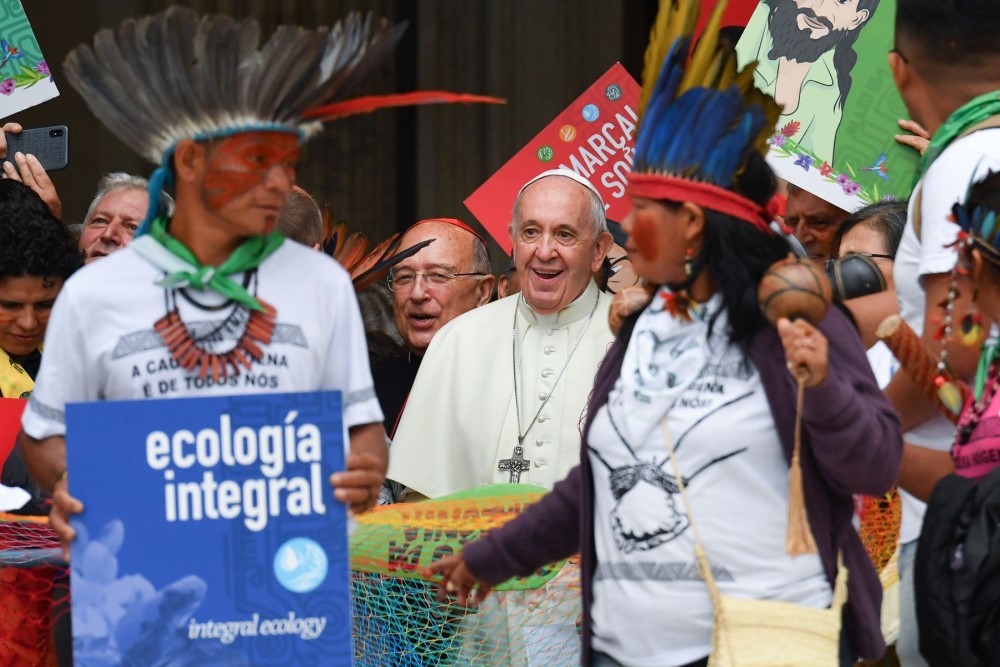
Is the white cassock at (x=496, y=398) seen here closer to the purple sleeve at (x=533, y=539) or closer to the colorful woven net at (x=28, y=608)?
the colorful woven net at (x=28, y=608)

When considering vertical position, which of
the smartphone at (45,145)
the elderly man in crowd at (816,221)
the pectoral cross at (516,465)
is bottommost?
the pectoral cross at (516,465)

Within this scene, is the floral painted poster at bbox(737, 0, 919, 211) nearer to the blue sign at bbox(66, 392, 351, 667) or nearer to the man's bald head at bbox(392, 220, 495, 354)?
the man's bald head at bbox(392, 220, 495, 354)

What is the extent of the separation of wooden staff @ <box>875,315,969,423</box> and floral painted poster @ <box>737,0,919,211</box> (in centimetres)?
162

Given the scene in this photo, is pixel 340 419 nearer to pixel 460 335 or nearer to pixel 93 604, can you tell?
pixel 93 604

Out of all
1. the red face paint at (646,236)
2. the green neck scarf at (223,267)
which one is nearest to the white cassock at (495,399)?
the red face paint at (646,236)

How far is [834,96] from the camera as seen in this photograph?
545cm

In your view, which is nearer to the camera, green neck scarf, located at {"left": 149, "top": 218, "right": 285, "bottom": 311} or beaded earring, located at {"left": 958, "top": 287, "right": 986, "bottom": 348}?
green neck scarf, located at {"left": 149, "top": 218, "right": 285, "bottom": 311}

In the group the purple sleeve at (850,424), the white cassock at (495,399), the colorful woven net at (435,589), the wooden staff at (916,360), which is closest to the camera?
the purple sleeve at (850,424)

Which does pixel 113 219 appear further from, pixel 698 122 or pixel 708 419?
pixel 708 419

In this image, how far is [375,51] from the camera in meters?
3.56

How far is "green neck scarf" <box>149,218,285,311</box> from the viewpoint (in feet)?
11.1

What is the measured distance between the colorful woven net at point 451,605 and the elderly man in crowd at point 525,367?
65 cm

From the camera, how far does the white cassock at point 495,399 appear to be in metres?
5.46

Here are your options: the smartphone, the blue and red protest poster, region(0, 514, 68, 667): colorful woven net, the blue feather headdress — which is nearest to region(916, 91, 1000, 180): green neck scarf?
the blue feather headdress
